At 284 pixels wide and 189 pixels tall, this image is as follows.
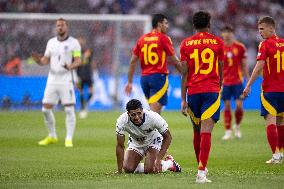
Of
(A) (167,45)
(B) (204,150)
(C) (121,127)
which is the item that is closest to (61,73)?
(A) (167,45)

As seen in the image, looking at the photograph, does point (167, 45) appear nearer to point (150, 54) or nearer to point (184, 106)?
point (150, 54)

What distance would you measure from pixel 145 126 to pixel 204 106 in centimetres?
118

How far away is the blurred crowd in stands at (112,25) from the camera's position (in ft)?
105

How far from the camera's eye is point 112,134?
22.6 meters

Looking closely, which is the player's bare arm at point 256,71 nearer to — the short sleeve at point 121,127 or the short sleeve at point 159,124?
the short sleeve at point 159,124

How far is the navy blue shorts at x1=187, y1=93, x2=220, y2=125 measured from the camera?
1215 centimetres

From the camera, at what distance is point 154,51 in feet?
54.7

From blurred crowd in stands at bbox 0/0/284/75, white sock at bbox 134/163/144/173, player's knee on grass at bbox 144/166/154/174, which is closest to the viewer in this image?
player's knee on grass at bbox 144/166/154/174

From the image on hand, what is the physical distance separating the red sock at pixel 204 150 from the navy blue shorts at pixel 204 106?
11.7 inches

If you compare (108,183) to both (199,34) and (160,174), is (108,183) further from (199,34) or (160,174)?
(199,34)

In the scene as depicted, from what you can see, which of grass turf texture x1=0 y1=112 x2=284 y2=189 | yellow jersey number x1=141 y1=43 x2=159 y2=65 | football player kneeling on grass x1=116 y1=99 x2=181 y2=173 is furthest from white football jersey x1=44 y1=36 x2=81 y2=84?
football player kneeling on grass x1=116 y1=99 x2=181 y2=173

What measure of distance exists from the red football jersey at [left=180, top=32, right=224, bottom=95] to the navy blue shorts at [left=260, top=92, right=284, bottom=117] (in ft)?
9.93

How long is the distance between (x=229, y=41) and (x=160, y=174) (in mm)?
8938

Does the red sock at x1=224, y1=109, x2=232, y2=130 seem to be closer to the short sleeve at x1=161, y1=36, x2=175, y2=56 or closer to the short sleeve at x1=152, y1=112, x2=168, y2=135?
the short sleeve at x1=161, y1=36, x2=175, y2=56
